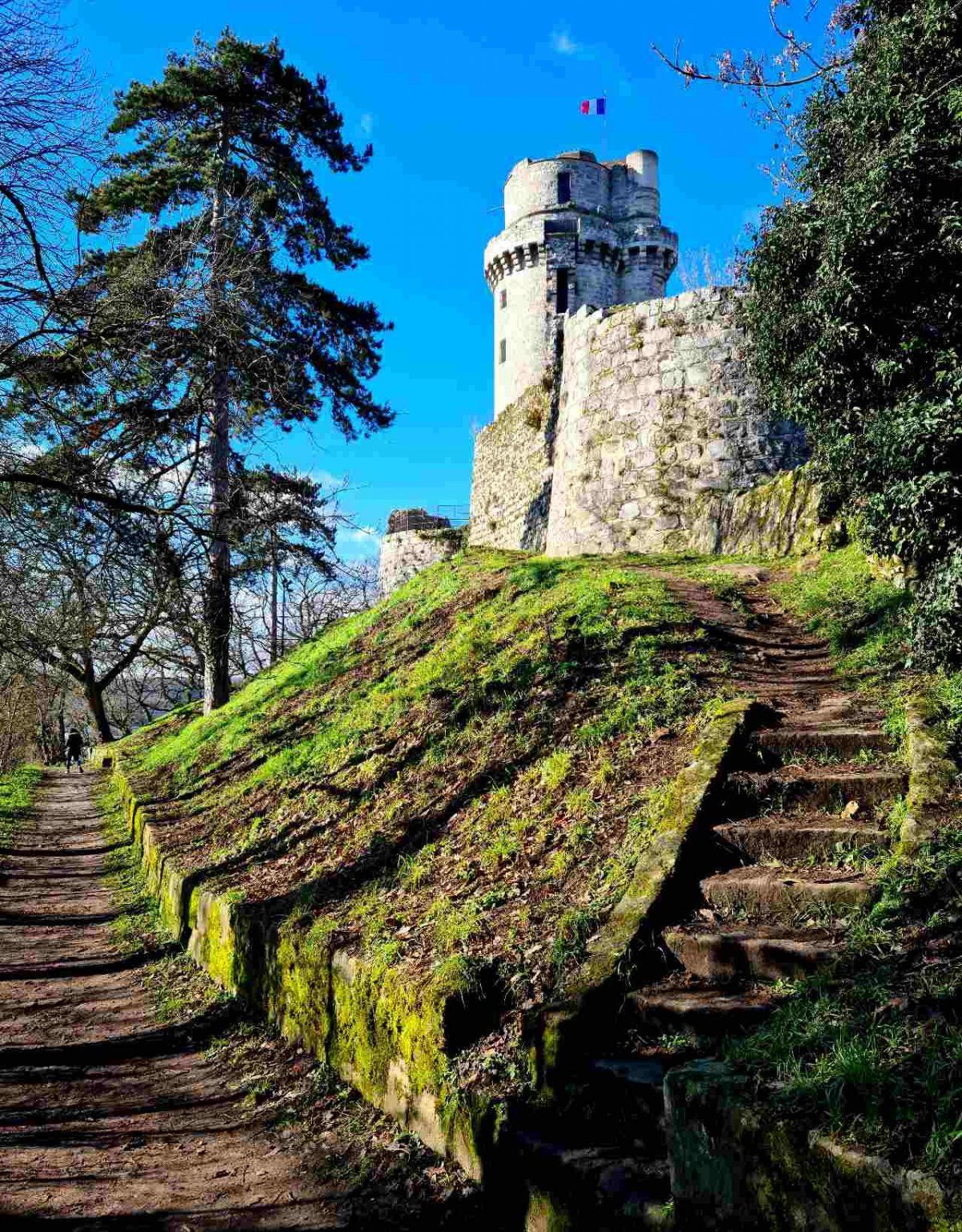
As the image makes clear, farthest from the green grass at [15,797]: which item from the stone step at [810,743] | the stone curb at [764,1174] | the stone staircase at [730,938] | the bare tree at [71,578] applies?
the stone curb at [764,1174]

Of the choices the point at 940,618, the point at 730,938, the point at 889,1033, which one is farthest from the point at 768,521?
the point at 889,1033

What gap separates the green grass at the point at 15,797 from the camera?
43.2 ft

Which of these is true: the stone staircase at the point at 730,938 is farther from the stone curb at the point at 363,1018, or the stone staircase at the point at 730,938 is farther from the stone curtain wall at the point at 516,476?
the stone curtain wall at the point at 516,476

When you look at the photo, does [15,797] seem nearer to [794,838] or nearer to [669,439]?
[669,439]

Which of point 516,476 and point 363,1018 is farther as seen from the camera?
point 516,476

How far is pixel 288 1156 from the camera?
3.52 metres

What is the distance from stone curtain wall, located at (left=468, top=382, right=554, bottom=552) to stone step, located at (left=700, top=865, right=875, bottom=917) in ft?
45.6

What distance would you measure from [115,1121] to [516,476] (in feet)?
57.2

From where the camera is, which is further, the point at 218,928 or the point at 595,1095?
the point at 218,928

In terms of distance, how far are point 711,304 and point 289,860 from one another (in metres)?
10.1

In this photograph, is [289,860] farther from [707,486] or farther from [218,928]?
[707,486]

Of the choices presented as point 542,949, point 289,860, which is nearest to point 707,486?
point 289,860

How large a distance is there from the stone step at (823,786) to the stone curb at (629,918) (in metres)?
0.17

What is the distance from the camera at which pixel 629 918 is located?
11.6 feet
